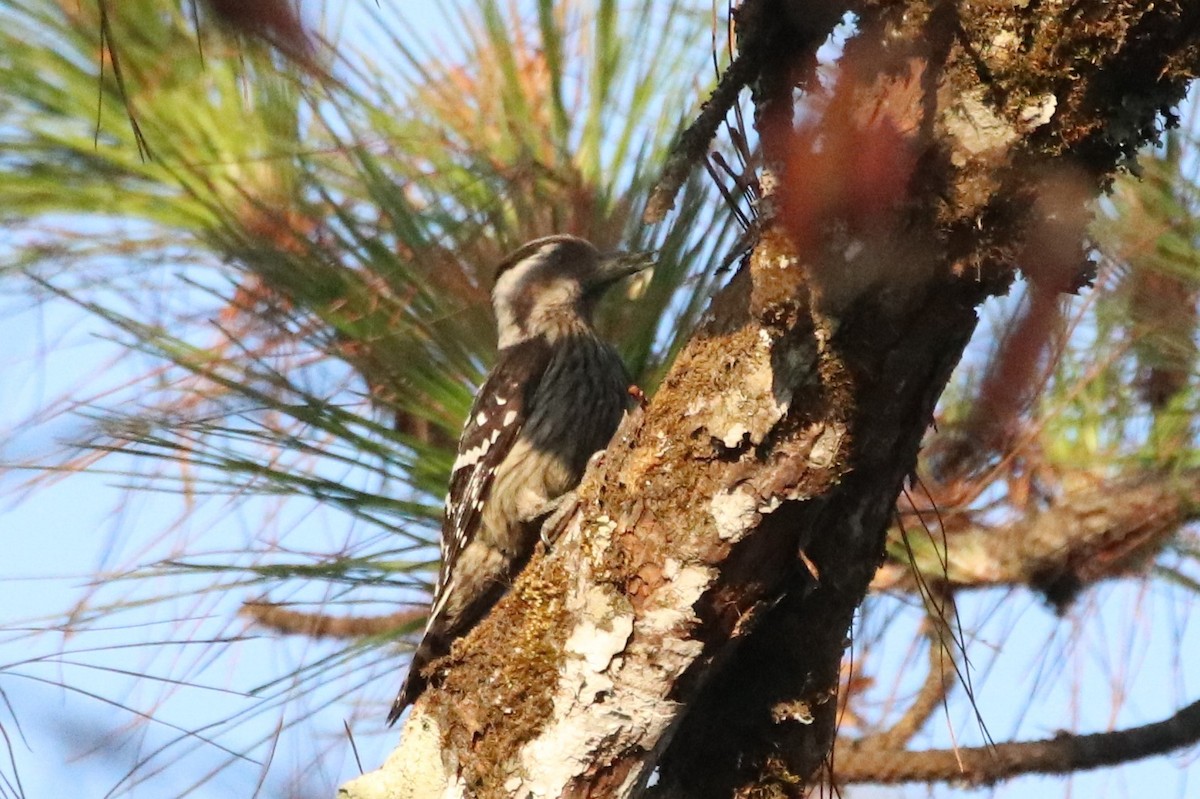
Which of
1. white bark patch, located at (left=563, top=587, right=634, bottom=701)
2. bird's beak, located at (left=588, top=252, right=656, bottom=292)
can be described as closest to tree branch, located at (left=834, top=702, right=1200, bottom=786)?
white bark patch, located at (left=563, top=587, right=634, bottom=701)

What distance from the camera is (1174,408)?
2.87 m

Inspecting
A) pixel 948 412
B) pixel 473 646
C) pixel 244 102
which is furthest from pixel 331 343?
pixel 948 412

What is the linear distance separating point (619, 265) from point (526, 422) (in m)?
0.58

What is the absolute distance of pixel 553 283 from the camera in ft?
11.8

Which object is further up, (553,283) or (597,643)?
(553,283)

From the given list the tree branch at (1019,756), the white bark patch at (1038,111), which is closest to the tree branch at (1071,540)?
the tree branch at (1019,756)

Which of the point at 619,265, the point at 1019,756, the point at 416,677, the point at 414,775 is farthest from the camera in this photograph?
the point at 619,265

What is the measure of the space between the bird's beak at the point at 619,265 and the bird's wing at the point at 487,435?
0.95 ft

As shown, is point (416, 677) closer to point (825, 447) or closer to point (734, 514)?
point (734, 514)

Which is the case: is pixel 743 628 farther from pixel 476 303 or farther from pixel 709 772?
pixel 476 303

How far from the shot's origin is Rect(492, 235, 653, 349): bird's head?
311 cm

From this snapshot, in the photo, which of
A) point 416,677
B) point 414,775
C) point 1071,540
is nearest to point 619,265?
point 416,677

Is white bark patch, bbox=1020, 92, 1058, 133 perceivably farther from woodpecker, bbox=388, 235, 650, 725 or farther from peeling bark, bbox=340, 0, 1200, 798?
woodpecker, bbox=388, 235, 650, 725

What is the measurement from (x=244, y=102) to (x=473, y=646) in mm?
1068
